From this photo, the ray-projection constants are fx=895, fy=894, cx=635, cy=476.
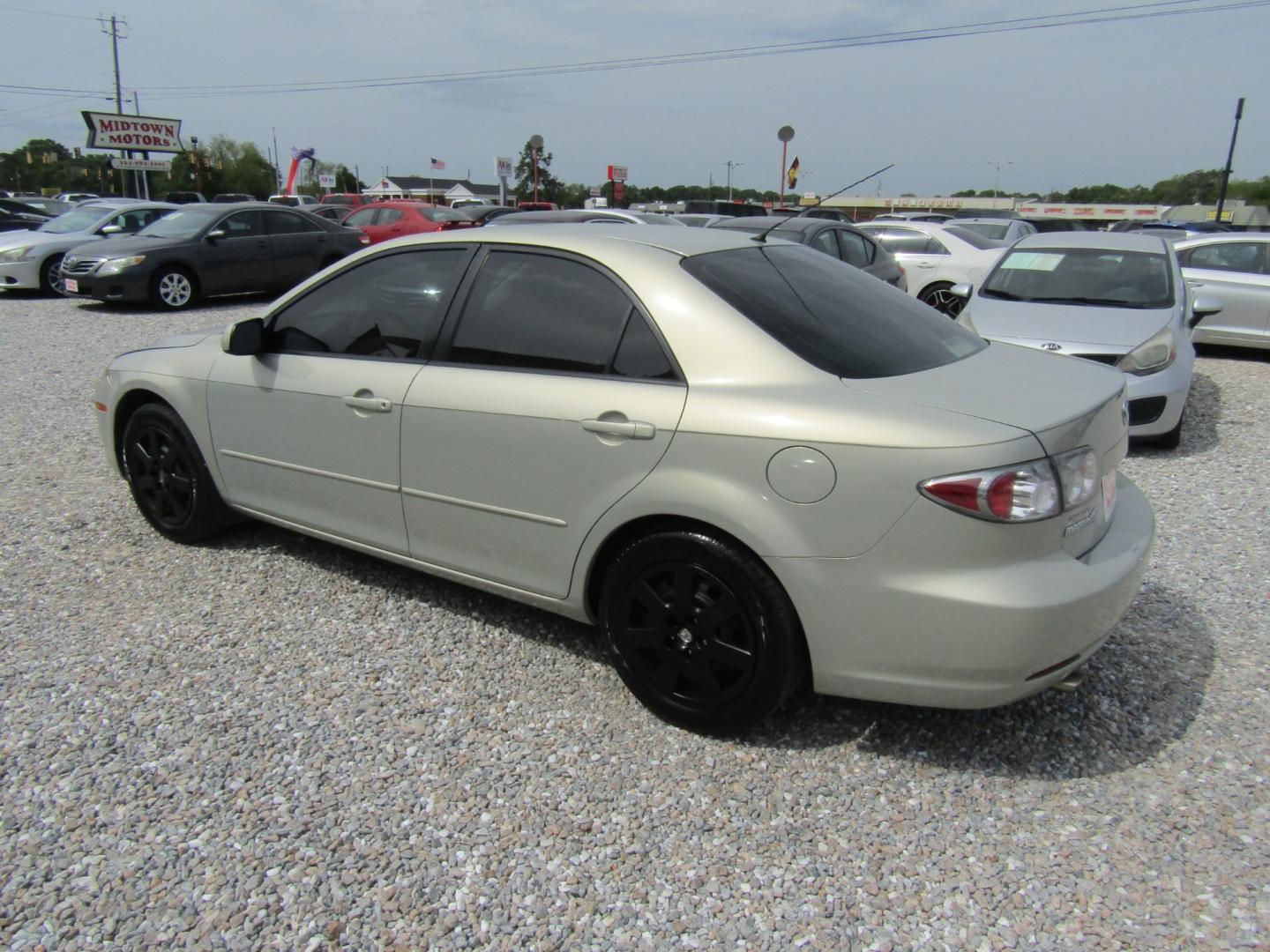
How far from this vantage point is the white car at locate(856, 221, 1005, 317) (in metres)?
11.6

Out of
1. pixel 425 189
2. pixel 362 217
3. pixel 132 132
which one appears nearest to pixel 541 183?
pixel 425 189

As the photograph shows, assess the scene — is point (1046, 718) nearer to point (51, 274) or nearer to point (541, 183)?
point (51, 274)

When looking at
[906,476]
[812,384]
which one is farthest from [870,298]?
[906,476]

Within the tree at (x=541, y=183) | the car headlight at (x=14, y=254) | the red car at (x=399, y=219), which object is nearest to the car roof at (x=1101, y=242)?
the red car at (x=399, y=219)

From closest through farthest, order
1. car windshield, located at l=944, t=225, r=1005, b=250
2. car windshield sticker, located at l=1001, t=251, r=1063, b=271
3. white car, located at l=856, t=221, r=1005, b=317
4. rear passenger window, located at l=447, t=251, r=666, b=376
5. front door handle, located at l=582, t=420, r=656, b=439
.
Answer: front door handle, located at l=582, t=420, r=656, b=439 → rear passenger window, located at l=447, t=251, r=666, b=376 → car windshield sticker, located at l=1001, t=251, r=1063, b=271 → white car, located at l=856, t=221, r=1005, b=317 → car windshield, located at l=944, t=225, r=1005, b=250

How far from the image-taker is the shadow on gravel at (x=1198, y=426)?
6.30 metres

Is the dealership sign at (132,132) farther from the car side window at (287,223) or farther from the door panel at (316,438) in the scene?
the door panel at (316,438)

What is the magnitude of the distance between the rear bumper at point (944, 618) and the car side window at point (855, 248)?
7.54 m

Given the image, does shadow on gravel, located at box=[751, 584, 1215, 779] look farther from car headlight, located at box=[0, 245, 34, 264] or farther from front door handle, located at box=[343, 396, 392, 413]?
car headlight, located at box=[0, 245, 34, 264]

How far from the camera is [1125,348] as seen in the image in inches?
243

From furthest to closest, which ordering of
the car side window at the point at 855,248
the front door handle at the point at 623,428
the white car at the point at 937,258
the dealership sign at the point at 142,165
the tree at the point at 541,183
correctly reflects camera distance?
1. the tree at the point at 541,183
2. the dealership sign at the point at 142,165
3. the white car at the point at 937,258
4. the car side window at the point at 855,248
5. the front door handle at the point at 623,428

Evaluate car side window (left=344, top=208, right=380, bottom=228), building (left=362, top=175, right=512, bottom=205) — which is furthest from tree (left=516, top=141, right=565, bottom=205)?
car side window (left=344, top=208, right=380, bottom=228)

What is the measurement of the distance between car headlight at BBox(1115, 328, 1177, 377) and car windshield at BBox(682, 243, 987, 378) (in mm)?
3344

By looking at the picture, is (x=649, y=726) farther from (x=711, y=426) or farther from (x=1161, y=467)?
(x=1161, y=467)
